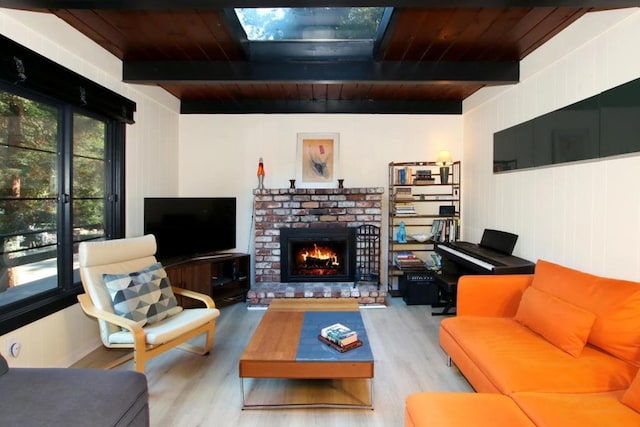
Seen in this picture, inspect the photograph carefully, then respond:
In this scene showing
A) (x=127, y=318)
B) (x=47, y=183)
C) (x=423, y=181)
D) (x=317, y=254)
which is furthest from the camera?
(x=317, y=254)

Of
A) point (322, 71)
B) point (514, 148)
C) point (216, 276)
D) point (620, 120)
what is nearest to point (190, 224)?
point (216, 276)

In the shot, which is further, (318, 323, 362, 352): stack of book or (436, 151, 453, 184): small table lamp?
(436, 151, 453, 184): small table lamp

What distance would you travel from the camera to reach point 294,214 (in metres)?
4.34

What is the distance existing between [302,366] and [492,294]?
1.54 meters

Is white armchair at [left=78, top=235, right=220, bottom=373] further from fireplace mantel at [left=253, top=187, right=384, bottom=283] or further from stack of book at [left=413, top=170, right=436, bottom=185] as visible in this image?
stack of book at [left=413, top=170, right=436, bottom=185]

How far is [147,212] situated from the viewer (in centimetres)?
346

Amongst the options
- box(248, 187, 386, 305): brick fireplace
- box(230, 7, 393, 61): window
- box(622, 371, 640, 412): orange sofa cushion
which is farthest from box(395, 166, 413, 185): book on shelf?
box(622, 371, 640, 412): orange sofa cushion

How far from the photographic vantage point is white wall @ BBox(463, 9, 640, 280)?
2119 mm

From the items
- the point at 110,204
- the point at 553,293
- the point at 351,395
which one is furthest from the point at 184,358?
the point at 553,293

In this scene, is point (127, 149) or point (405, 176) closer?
point (127, 149)

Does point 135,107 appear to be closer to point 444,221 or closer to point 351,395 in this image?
point 351,395

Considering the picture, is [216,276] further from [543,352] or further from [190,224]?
[543,352]

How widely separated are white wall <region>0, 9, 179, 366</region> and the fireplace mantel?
1257 millimetres

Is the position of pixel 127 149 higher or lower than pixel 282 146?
lower
